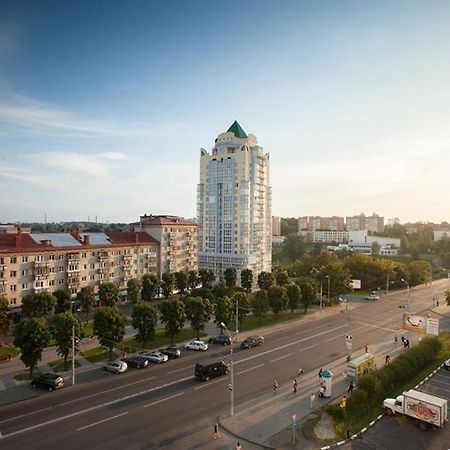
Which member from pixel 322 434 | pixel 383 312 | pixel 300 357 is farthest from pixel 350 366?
pixel 383 312

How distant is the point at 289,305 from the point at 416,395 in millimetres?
44499

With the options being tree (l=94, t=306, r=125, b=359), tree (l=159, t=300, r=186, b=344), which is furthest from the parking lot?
tree (l=94, t=306, r=125, b=359)

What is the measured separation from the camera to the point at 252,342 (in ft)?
198

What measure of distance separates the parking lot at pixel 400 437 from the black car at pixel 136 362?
2731 cm

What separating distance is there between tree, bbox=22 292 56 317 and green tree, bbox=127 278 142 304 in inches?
822

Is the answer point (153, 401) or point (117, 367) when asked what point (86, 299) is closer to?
point (117, 367)

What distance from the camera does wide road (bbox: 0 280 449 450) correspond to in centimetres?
3284

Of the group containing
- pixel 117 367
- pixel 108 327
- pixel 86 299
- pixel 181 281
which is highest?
pixel 181 281

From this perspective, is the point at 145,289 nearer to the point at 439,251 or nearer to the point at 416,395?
the point at 416,395

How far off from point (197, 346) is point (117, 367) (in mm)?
13097

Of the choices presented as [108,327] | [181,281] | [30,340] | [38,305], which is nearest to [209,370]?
[108,327]

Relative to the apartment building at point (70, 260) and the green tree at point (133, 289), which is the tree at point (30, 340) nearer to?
the apartment building at point (70, 260)

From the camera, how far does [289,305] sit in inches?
3169

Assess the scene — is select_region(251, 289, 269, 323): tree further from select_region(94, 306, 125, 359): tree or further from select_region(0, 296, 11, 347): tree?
select_region(0, 296, 11, 347): tree
